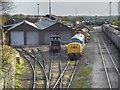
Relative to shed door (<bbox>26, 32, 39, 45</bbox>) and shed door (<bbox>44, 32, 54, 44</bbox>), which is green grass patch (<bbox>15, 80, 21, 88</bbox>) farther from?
shed door (<bbox>44, 32, 54, 44</bbox>)

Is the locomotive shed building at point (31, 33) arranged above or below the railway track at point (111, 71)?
above

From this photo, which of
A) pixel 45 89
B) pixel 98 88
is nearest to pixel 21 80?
pixel 45 89

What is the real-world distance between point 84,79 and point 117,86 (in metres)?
3.01

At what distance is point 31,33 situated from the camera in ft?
139

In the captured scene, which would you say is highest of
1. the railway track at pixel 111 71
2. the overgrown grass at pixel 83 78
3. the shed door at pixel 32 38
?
the shed door at pixel 32 38

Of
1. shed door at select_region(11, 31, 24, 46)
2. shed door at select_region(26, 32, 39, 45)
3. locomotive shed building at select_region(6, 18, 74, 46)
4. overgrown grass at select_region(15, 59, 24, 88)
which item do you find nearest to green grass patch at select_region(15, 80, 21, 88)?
overgrown grass at select_region(15, 59, 24, 88)

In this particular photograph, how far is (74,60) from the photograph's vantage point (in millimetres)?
27781

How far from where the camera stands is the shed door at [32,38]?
42.2 meters

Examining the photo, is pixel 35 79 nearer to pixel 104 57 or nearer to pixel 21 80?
pixel 21 80

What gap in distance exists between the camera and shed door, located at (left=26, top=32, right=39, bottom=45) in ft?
139

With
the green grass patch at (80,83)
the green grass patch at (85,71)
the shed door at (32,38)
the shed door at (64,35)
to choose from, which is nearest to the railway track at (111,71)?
the green grass patch at (85,71)

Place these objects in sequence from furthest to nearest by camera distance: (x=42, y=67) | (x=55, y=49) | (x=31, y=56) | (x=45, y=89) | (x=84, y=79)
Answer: (x=55, y=49) < (x=31, y=56) < (x=42, y=67) < (x=84, y=79) < (x=45, y=89)

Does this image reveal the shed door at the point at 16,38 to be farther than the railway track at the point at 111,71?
Yes

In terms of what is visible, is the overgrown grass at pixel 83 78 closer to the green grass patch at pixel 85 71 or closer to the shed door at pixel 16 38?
the green grass patch at pixel 85 71
